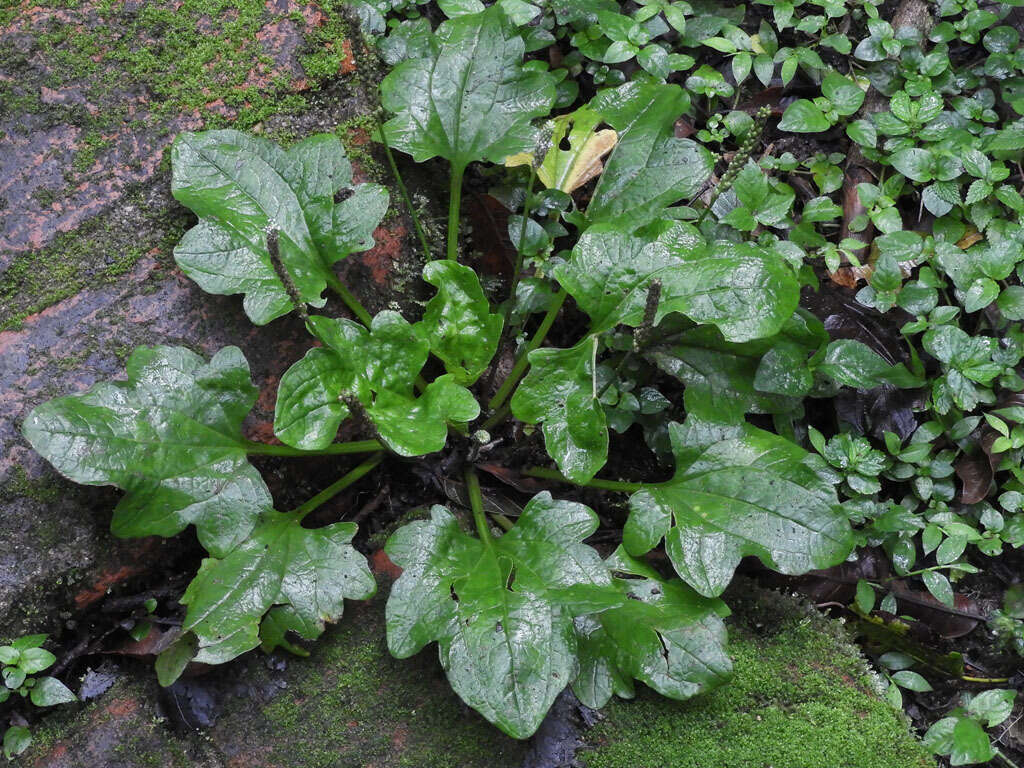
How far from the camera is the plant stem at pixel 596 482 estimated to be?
247 centimetres

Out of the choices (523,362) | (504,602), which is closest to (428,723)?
(504,602)

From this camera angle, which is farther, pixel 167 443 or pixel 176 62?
pixel 176 62

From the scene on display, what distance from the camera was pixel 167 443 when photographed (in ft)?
7.17

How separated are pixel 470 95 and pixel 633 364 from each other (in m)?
1.01

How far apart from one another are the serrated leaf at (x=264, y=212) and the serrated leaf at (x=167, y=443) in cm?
23

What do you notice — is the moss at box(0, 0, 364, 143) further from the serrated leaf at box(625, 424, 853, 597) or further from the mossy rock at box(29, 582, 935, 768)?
the serrated leaf at box(625, 424, 853, 597)

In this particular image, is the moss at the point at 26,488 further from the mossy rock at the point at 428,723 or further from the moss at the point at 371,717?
the moss at the point at 371,717

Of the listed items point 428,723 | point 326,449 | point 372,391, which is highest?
point 372,391

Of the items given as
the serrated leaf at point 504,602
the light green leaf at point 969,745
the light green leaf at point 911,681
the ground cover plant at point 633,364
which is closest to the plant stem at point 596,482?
the ground cover plant at point 633,364

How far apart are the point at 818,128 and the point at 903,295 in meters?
0.70

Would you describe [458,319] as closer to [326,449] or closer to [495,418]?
[495,418]

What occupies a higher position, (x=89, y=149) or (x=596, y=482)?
(x=89, y=149)

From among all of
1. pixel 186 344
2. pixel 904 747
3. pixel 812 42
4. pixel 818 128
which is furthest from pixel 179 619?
pixel 812 42

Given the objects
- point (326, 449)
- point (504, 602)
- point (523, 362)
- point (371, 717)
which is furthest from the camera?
point (523, 362)
